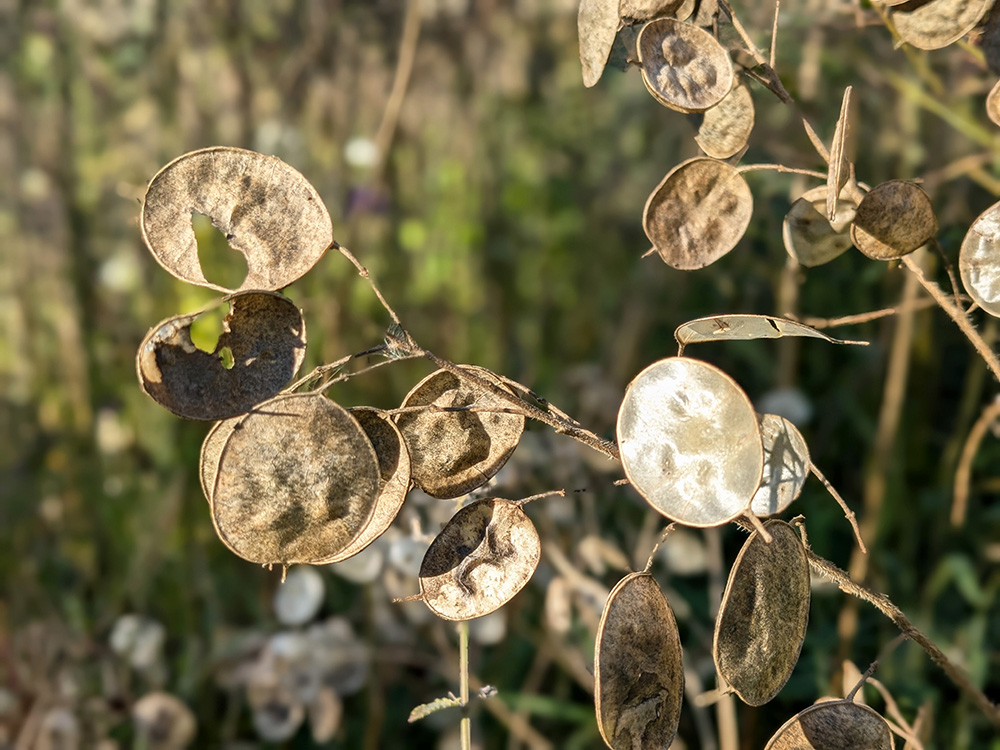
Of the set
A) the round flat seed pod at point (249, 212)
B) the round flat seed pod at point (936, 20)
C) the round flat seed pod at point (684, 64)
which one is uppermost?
the round flat seed pod at point (936, 20)

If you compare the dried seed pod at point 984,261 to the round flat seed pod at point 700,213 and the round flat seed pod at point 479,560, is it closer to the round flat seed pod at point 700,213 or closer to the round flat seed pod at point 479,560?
the round flat seed pod at point 700,213

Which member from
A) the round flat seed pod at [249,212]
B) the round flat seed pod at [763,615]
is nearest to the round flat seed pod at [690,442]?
the round flat seed pod at [763,615]

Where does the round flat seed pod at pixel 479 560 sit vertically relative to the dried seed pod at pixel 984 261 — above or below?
below

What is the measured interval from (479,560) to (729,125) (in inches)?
8.9

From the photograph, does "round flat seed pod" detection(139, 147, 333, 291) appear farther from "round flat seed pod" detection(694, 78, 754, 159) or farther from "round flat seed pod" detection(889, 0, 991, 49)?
"round flat seed pod" detection(889, 0, 991, 49)

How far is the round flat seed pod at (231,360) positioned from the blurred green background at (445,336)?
184mm

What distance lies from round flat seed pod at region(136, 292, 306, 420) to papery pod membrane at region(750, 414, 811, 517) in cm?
20

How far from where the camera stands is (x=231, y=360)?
1.21 feet

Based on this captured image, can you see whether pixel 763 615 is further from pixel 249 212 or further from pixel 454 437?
pixel 249 212

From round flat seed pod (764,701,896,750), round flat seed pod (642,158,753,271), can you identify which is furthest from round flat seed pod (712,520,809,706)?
round flat seed pod (642,158,753,271)

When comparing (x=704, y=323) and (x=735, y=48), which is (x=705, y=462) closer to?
(x=704, y=323)

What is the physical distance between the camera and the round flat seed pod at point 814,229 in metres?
0.44

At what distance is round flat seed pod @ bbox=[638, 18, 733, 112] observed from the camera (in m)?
0.40

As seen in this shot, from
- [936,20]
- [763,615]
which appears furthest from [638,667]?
[936,20]
